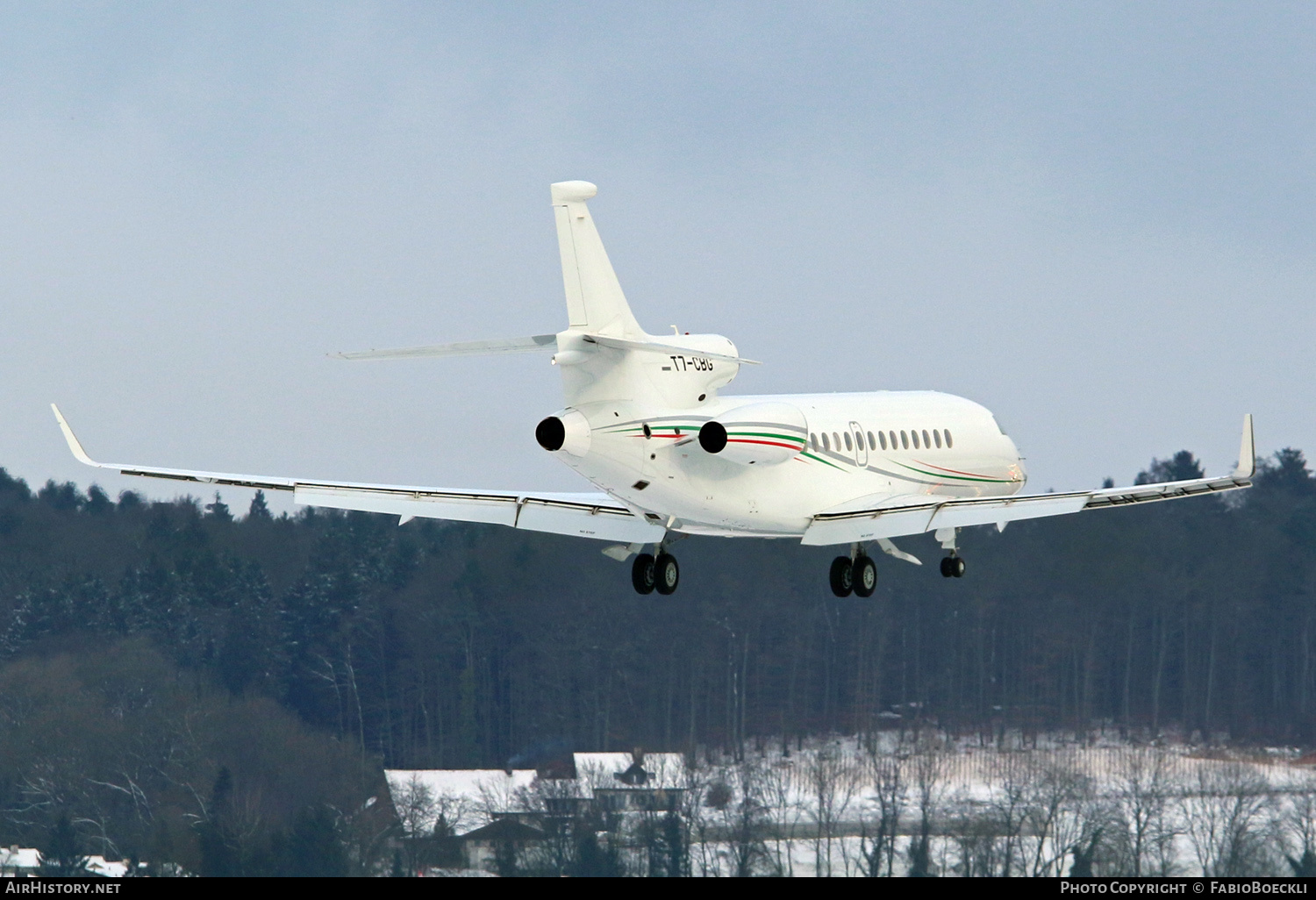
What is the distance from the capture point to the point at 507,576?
86250 millimetres

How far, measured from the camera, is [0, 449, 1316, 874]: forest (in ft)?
234

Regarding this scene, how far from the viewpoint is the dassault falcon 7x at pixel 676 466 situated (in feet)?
118

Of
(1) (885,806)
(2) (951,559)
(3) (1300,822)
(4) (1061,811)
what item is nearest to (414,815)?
(1) (885,806)

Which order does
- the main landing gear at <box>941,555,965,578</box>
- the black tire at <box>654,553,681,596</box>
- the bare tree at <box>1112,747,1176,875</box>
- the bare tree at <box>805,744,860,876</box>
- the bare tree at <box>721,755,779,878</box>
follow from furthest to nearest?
the bare tree at <box>721,755,779,878</box>
the bare tree at <box>805,744,860,876</box>
the bare tree at <box>1112,747,1176,875</box>
the main landing gear at <box>941,555,965,578</box>
the black tire at <box>654,553,681,596</box>

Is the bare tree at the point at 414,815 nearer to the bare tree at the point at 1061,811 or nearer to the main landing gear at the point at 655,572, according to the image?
the bare tree at the point at 1061,811

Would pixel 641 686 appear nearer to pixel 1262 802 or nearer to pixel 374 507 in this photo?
pixel 1262 802

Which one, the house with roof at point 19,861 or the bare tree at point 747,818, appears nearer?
the bare tree at point 747,818

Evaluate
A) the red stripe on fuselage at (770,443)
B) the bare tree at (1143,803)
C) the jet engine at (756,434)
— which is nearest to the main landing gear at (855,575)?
the jet engine at (756,434)

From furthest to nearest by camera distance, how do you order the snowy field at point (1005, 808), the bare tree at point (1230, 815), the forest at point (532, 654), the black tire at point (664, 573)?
the forest at point (532, 654) < the snowy field at point (1005, 808) < the bare tree at point (1230, 815) < the black tire at point (664, 573)

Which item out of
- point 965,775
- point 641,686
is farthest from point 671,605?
point 965,775

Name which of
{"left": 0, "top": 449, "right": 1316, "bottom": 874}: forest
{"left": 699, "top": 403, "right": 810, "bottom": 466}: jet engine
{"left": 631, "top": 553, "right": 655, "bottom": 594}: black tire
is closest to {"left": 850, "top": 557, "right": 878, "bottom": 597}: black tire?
{"left": 699, "top": 403, "right": 810, "bottom": 466}: jet engine

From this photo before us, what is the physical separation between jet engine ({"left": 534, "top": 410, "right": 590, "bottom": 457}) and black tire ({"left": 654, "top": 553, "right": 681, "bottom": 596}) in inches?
213

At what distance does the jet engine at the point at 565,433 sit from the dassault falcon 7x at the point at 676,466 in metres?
0.02

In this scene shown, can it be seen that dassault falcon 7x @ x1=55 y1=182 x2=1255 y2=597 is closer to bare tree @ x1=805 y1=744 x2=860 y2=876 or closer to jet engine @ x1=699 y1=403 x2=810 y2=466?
jet engine @ x1=699 y1=403 x2=810 y2=466
